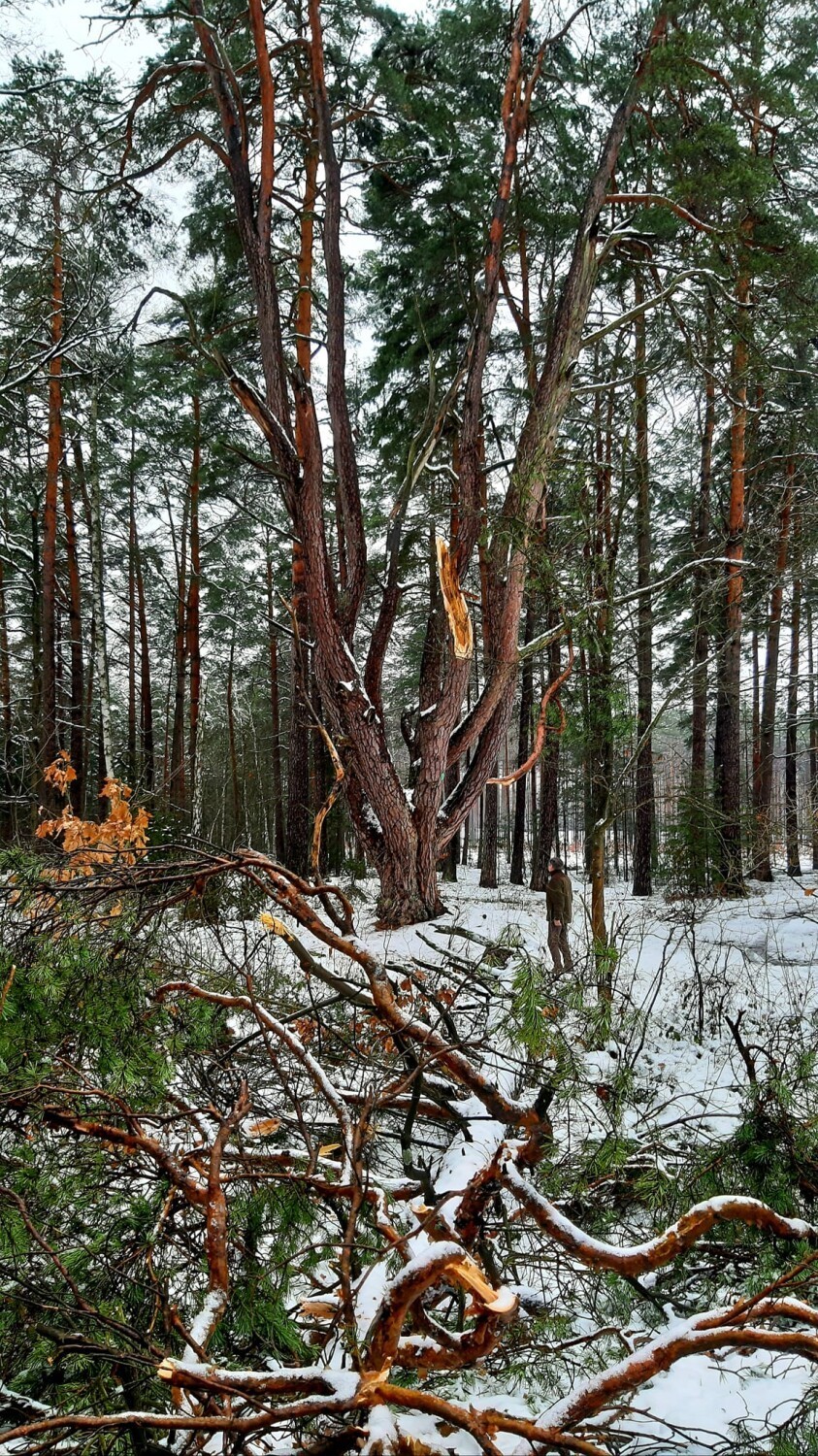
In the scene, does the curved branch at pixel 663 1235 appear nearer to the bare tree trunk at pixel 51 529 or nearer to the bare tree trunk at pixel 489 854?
the bare tree trunk at pixel 51 529

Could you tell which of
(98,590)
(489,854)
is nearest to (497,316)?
(98,590)

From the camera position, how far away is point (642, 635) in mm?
8914

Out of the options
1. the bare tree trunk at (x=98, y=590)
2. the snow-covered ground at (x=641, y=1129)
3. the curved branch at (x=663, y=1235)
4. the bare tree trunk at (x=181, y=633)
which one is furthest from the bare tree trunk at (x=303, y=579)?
the curved branch at (x=663, y=1235)

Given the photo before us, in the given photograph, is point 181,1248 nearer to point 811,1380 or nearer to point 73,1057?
point 73,1057

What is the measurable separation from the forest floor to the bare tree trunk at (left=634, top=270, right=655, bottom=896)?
5.53ft

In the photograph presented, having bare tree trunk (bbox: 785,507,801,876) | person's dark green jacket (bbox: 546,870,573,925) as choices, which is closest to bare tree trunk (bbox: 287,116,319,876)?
person's dark green jacket (bbox: 546,870,573,925)

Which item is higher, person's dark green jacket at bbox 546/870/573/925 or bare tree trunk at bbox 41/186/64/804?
bare tree trunk at bbox 41/186/64/804

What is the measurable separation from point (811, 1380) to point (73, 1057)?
7.57 feet

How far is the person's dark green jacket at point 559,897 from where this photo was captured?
23.8ft

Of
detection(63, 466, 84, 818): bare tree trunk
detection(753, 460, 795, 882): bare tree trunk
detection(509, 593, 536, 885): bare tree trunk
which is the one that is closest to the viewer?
detection(753, 460, 795, 882): bare tree trunk

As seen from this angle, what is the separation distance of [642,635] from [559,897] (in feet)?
11.4

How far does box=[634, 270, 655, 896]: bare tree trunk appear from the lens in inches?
284

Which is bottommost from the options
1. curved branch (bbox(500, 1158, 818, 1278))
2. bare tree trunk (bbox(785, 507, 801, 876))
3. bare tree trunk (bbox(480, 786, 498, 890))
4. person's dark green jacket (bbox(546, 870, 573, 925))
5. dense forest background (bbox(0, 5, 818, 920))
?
bare tree trunk (bbox(480, 786, 498, 890))

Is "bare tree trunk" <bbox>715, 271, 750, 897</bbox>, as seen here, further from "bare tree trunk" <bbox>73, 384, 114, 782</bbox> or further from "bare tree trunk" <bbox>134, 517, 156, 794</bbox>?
"bare tree trunk" <bbox>134, 517, 156, 794</bbox>
